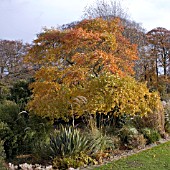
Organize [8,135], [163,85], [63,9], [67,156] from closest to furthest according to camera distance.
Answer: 1. [67,156]
2. [8,135]
3. [63,9]
4. [163,85]

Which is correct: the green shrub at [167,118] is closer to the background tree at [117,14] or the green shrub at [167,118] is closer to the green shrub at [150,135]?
the green shrub at [150,135]

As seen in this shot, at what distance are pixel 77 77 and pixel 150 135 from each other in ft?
9.78

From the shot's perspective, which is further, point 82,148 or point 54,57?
point 54,57

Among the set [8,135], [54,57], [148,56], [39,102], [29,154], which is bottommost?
[29,154]

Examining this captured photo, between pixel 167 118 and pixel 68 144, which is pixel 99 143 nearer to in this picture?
pixel 68 144

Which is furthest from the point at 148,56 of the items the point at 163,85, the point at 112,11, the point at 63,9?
the point at 63,9

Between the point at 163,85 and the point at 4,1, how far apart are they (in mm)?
12811

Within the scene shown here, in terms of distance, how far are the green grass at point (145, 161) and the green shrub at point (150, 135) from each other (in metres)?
1.05

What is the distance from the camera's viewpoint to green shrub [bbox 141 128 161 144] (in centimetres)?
859

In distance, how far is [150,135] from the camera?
8695 millimetres

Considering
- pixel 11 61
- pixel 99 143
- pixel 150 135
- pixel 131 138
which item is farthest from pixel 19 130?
pixel 11 61

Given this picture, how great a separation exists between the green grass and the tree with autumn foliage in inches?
56.5

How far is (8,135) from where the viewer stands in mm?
7895

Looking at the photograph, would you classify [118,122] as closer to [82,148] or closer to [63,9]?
[82,148]
